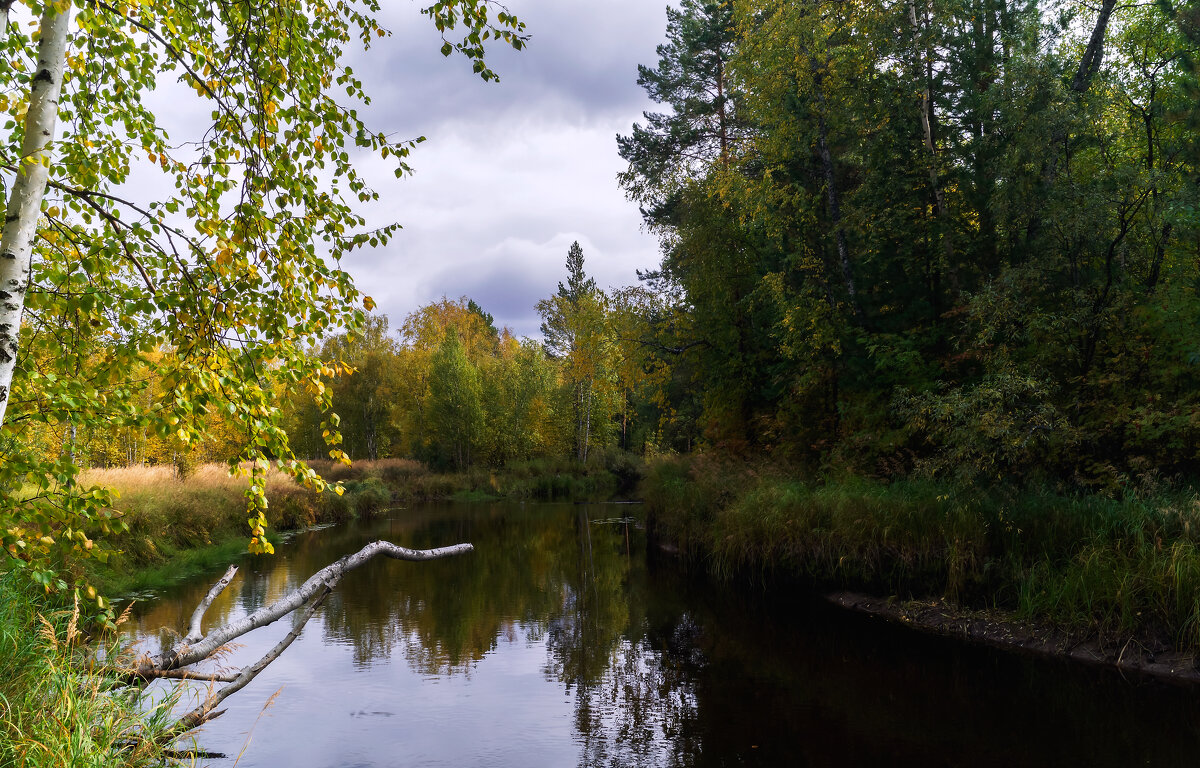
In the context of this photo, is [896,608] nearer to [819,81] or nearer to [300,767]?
[300,767]

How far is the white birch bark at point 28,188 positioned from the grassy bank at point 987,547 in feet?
37.2

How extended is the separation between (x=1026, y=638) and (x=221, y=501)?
18848 mm

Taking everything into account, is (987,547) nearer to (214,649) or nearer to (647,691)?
(647,691)

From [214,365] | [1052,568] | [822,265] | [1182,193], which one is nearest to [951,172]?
[822,265]

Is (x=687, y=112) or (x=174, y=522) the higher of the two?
(x=687, y=112)

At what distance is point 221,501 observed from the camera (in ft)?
63.7

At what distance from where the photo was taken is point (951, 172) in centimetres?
1519

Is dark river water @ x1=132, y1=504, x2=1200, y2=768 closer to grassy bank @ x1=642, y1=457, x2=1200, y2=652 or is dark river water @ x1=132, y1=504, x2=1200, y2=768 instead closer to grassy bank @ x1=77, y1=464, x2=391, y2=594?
grassy bank @ x1=642, y1=457, x2=1200, y2=652

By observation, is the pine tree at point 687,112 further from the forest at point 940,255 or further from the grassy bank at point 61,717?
the grassy bank at point 61,717

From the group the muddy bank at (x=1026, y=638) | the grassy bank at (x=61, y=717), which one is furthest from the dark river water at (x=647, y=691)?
the grassy bank at (x=61, y=717)

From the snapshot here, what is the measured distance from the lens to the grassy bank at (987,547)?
29.3 ft

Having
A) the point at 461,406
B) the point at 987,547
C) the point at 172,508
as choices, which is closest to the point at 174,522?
the point at 172,508

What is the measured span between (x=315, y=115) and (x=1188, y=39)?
12.7m

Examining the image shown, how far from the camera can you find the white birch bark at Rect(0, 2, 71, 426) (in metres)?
3.62
